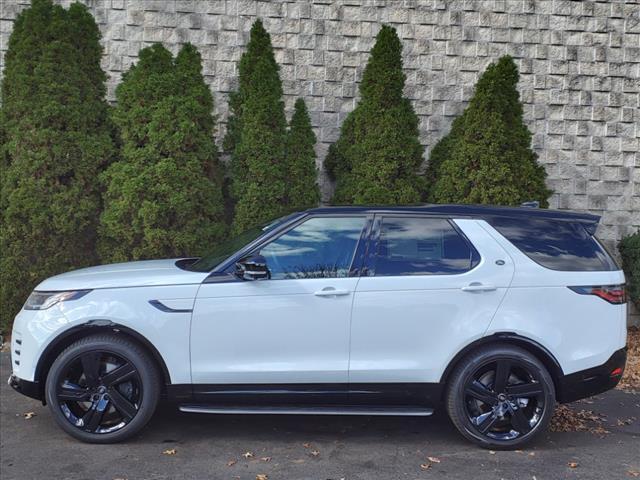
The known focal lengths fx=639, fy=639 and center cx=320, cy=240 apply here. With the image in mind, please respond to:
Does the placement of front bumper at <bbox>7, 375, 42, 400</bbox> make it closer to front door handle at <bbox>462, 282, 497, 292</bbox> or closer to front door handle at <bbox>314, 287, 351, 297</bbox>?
front door handle at <bbox>314, 287, 351, 297</bbox>

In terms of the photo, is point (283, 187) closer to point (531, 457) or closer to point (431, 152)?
point (431, 152)

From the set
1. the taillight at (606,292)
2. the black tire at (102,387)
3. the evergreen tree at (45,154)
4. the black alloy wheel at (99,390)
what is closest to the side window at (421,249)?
the taillight at (606,292)

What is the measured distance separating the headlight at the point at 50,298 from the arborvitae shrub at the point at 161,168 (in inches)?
108

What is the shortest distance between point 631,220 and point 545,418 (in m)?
5.61

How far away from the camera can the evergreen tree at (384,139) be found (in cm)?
785

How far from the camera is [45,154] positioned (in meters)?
7.29

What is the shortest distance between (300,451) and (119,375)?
133 centimetres

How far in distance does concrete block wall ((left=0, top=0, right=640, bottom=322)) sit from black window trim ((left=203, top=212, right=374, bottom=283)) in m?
4.15

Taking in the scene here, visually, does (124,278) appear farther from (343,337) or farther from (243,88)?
(243,88)

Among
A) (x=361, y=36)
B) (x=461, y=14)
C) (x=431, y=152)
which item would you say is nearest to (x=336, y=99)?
(x=361, y=36)

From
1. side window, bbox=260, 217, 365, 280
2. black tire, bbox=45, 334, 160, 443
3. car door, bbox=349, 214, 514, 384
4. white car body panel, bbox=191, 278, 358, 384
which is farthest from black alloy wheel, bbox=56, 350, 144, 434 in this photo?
car door, bbox=349, 214, 514, 384

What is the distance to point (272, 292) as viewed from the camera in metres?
4.32

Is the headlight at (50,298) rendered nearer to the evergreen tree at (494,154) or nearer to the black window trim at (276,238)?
the black window trim at (276,238)

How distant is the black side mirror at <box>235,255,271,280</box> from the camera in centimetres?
429
